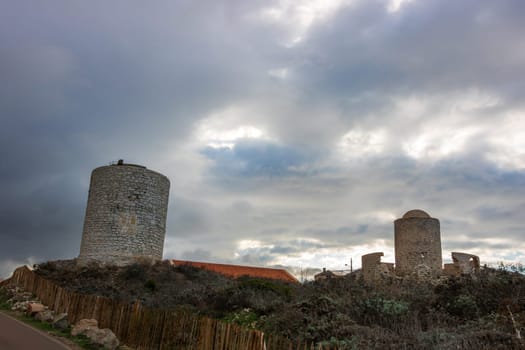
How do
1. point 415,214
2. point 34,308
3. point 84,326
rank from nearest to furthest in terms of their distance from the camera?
point 84,326
point 34,308
point 415,214

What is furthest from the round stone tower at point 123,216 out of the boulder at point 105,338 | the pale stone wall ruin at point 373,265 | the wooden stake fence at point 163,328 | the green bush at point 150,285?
the boulder at point 105,338

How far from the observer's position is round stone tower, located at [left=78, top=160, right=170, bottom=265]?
23.8 m

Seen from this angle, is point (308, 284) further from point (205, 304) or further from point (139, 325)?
point (139, 325)

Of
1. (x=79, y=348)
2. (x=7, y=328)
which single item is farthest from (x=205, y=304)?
(x=7, y=328)

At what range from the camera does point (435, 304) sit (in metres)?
11.9

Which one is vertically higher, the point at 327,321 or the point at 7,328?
the point at 327,321

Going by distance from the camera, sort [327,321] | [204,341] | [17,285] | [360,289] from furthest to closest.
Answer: [17,285], [360,289], [327,321], [204,341]

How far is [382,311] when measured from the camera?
1067cm

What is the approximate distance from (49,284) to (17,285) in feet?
21.8

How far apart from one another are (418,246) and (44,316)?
18.6 metres

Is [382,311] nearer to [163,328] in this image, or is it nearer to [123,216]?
[163,328]

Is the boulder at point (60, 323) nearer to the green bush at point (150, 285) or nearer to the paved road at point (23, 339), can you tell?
the paved road at point (23, 339)

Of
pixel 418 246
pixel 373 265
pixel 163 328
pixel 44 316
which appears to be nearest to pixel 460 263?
pixel 418 246

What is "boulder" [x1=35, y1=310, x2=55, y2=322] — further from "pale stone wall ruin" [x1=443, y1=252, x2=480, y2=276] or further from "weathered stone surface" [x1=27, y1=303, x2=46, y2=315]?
"pale stone wall ruin" [x1=443, y1=252, x2=480, y2=276]
